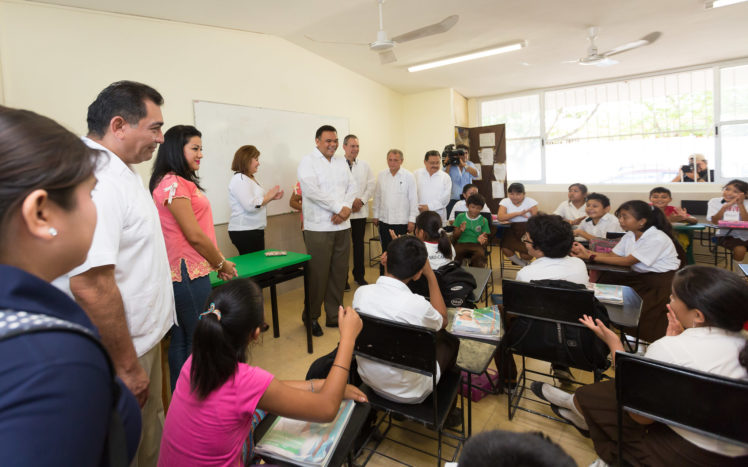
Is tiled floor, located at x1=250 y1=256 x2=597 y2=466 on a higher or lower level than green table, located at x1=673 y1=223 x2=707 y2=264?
lower

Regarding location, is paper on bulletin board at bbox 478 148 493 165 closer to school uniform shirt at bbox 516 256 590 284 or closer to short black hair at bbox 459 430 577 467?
school uniform shirt at bbox 516 256 590 284

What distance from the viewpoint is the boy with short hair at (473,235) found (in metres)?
4.07

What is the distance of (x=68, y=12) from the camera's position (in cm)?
264

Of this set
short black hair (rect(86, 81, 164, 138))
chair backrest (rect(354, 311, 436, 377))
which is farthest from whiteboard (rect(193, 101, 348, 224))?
chair backrest (rect(354, 311, 436, 377))

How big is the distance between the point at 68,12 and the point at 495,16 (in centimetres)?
Result: 354

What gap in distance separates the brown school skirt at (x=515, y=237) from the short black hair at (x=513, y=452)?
4.07 meters

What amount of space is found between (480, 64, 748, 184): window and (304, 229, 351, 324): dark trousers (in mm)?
5263

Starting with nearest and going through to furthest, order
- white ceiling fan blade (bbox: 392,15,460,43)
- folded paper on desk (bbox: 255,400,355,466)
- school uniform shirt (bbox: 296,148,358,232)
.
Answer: folded paper on desk (bbox: 255,400,355,466), white ceiling fan blade (bbox: 392,15,460,43), school uniform shirt (bbox: 296,148,358,232)

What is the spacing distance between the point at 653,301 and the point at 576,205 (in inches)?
88.9

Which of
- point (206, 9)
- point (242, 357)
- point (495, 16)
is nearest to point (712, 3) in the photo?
point (495, 16)

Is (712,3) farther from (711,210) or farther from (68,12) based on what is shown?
(68,12)

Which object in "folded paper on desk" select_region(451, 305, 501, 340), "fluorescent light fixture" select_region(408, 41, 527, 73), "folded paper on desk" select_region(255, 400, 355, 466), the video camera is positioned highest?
"fluorescent light fixture" select_region(408, 41, 527, 73)

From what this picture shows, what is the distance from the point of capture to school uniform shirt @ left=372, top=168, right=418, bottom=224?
15.2 feet

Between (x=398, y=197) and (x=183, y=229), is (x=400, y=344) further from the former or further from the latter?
(x=398, y=197)
